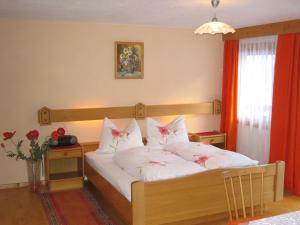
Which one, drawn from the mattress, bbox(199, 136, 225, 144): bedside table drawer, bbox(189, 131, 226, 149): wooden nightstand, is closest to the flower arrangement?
the mattress

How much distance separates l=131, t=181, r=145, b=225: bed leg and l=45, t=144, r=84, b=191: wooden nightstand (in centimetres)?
170

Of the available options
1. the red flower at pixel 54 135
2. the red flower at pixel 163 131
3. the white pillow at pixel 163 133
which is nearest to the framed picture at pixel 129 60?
the white pillow at pixel 163 133

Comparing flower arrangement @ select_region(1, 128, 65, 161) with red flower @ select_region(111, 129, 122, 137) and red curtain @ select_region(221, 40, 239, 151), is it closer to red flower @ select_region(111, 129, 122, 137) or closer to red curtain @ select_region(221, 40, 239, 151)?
red flower @ select_region(111, 129, 122, 137)

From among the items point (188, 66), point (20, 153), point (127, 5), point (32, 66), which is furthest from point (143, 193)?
point (188, 66)

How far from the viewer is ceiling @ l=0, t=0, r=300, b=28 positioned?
3408mm

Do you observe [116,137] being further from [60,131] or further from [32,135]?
[32,135]

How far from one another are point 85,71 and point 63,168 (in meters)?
1.41

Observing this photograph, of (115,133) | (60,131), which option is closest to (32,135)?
(60,131)

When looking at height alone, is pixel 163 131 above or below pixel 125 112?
below

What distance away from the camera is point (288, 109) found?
4535 millimetres

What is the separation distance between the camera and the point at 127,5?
3.54m

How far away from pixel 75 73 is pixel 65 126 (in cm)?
75

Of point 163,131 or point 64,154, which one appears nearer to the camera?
point 64,154

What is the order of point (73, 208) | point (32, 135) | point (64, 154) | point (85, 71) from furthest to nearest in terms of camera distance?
point (85, 71)
point (64, 154)
point (32, 135)
point (73, 208)
